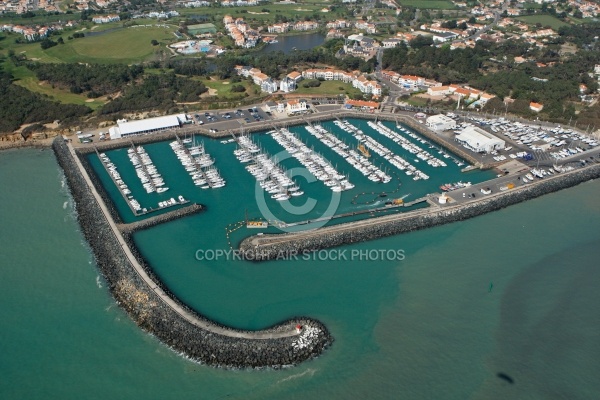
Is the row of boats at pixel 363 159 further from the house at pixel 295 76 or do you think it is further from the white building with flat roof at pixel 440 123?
the house at pixel 295 76

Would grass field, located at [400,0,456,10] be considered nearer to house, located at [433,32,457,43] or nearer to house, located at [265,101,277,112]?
house, located at [433,32,457,43]

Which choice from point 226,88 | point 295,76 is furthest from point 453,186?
point 226,88

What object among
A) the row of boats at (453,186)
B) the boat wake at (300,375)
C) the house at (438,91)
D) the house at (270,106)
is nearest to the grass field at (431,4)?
the house at (438,91)

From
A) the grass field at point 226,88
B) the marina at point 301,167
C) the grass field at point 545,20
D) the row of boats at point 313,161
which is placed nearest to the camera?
the marina at point 301,167

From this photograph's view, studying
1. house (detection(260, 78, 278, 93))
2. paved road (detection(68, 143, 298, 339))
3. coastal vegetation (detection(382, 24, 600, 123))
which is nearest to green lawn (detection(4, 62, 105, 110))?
house (detection(260, 78, 278, 93))

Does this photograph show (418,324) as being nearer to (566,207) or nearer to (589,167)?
(566,207)

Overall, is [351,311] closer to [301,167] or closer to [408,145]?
[301,167]
